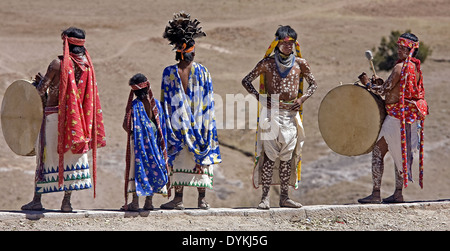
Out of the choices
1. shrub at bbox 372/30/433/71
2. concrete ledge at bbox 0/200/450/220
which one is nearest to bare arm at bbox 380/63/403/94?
concrete ledge at bbox 0/200/450/220

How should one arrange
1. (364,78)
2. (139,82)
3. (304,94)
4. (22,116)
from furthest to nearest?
(364,78)
(304,94)
(22,116)
(139,82)

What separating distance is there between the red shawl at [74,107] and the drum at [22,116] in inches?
13.4

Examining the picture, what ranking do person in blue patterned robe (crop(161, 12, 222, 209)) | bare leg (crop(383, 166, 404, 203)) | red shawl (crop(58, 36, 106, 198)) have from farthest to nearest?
1. bare leg (crop(383, 166, 404, 203))
2. person in blue patterned robe (crop(161, 12, 222, 209))
3. red shawl (crop(58, 36, 106, 198))

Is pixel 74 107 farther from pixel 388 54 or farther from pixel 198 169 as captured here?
pixel 388 54

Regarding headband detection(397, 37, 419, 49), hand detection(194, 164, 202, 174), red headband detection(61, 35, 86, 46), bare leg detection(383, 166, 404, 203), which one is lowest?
bare leg detection(383, 166, 404, 203)

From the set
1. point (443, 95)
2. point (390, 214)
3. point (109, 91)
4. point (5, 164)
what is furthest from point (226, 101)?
point (390, 214)

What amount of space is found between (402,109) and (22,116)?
4.13 meters

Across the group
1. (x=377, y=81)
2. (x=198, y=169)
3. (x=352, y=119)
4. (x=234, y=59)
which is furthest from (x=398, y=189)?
(x=234, y=59)

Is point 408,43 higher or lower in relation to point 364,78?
higher

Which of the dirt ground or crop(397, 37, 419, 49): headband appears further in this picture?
the dirt ground

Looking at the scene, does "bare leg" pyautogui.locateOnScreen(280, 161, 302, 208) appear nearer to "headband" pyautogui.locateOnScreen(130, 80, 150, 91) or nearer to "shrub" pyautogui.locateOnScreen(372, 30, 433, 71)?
"headband" pyautogui.locateOnScreen(130, 80, 150, 91)

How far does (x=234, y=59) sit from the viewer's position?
33.4m

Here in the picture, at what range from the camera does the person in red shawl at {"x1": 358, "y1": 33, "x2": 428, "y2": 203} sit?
32.7 ft

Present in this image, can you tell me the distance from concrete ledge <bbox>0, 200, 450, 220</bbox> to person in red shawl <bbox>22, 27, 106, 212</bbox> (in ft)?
0.75
